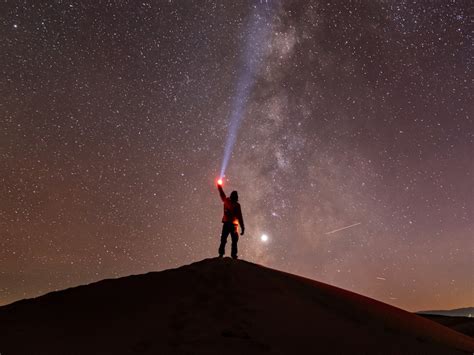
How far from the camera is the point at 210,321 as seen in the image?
5660mm

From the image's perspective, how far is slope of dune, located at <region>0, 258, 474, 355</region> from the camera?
16.9 ft

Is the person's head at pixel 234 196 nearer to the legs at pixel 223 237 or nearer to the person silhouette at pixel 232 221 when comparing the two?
the person silhouette at pixel 232 221

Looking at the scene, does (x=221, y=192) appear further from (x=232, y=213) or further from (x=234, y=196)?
(x=232, y=213)

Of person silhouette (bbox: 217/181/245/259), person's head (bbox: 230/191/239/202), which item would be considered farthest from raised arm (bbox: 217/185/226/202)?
person's head (bbox: 230/191/239/202)

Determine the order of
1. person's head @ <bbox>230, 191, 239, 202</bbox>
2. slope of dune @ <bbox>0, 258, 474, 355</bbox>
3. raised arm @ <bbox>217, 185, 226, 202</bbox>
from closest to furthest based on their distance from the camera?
slope of dune @ <bbox>0, 258, 474, 355</bbox> → person's head @ <bbox>230, 191, 239, 202</bbox> → raised arm @ <bbox>217, 185, 226, 202</bbox>

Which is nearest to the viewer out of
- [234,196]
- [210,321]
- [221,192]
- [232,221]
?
[210,321]

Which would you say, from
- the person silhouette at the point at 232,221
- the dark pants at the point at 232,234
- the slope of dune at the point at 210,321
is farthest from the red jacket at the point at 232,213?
the slope of dune at the point at 210,321

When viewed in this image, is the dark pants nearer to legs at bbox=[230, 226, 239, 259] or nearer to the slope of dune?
legs at bbox=[230, 226, 239, 259]

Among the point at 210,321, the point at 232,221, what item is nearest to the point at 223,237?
the point at 232,221

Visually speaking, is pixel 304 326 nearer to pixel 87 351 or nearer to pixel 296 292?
pixel 296 292

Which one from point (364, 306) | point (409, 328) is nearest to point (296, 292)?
point (364, 306)

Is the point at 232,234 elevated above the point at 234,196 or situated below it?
below

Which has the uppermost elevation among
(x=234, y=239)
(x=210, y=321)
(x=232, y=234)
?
(x=232, y=234)

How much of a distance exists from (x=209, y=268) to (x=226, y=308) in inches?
98.1
